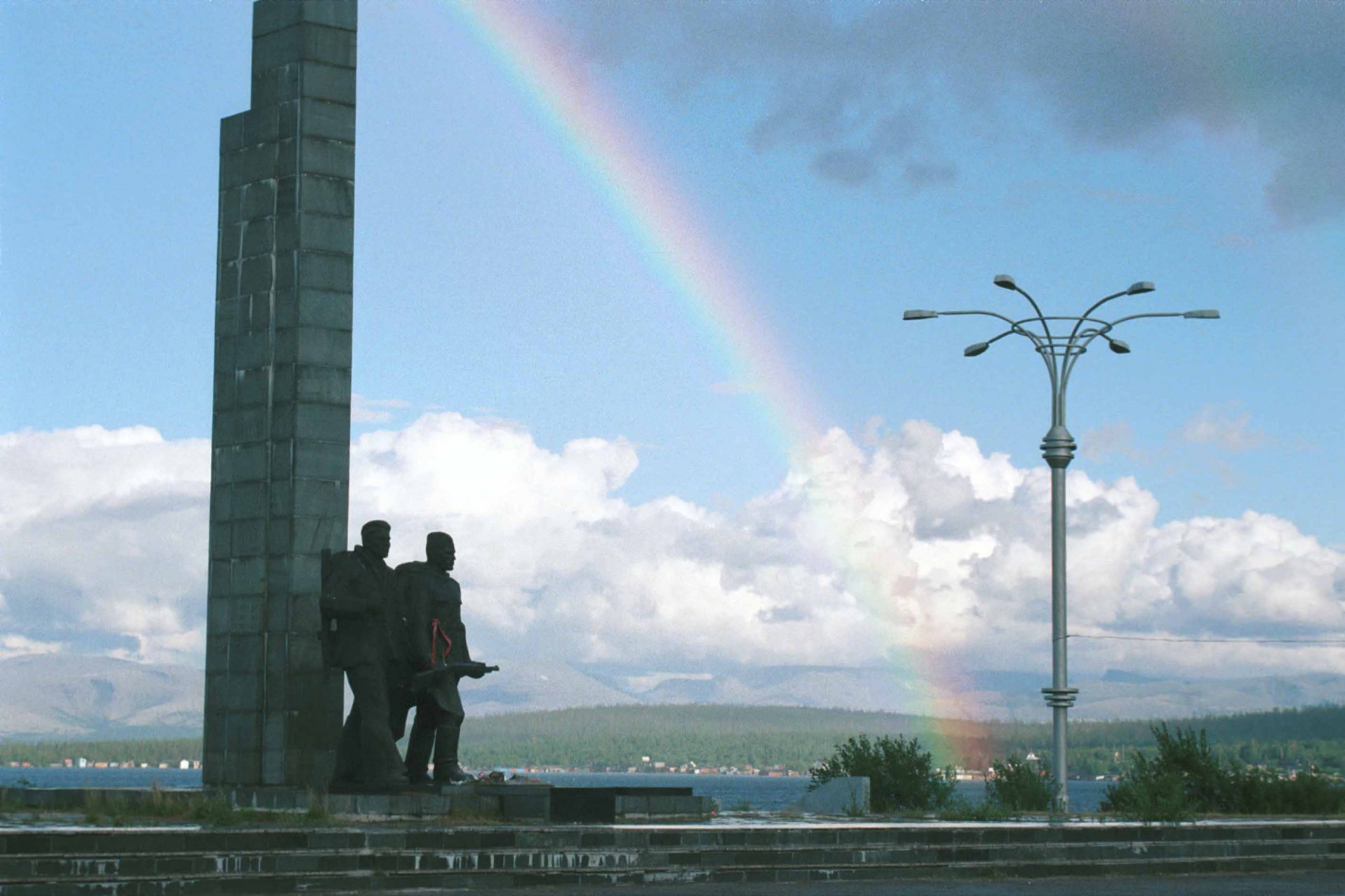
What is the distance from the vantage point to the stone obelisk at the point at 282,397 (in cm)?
2589

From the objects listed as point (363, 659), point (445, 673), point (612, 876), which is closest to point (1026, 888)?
point (612, 876)

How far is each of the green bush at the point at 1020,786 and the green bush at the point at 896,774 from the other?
0.91m

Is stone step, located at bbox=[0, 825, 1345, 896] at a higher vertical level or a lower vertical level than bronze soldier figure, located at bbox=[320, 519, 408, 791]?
lower

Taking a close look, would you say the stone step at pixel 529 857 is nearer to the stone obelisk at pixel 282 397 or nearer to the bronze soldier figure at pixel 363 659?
the bronze soldier figure at pixel 363 659

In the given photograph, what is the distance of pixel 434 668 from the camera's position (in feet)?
77.6

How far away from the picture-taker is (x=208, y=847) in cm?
1714

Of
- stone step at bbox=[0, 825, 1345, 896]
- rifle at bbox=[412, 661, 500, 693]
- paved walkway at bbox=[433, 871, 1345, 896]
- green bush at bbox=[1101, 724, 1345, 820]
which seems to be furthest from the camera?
green bush at bbox=[1101, 724, 1345, 820]

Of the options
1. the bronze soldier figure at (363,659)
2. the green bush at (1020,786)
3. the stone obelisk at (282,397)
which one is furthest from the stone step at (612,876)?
the stone obelisk at (282,397)

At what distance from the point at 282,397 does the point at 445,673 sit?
5.40 metres

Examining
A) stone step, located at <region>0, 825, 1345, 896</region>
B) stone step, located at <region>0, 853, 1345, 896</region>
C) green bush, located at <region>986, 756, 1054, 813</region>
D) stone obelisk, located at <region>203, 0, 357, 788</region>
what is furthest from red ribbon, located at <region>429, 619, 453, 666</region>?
green bush, located at <region>986, 756, 1054, 813</region>

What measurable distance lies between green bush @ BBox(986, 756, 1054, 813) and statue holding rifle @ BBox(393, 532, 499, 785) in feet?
33.1

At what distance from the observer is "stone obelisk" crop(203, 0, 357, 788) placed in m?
25.9

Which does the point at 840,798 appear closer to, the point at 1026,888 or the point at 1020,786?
the point at 1020,786

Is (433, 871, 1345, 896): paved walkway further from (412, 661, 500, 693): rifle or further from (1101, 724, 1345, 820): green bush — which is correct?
(1101, 724, 1345, 820): green bush
